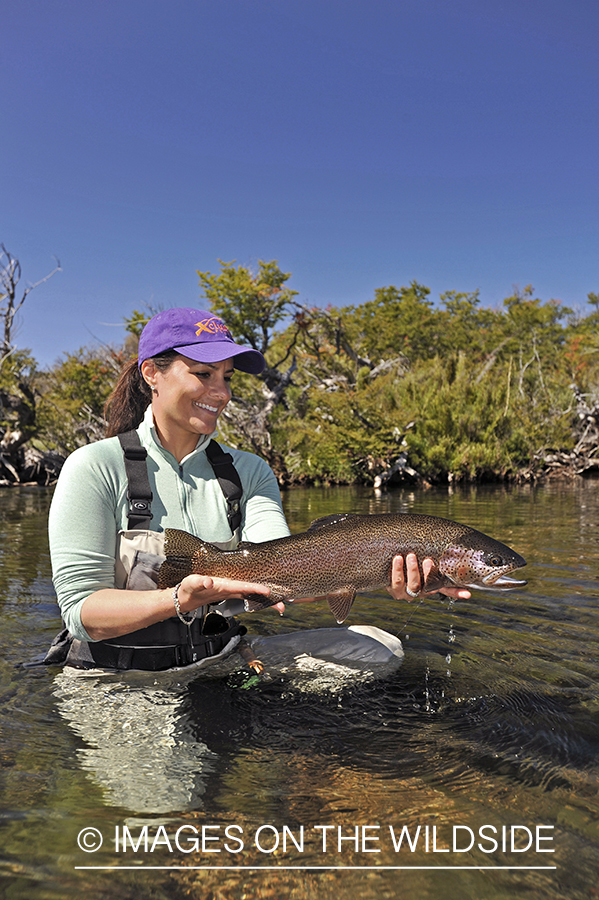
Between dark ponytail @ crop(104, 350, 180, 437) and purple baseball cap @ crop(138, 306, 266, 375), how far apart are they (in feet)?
0.92

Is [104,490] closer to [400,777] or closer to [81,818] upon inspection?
[81,818]

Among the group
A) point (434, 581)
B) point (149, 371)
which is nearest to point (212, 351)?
point (149, 371)

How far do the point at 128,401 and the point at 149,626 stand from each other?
1375 mm

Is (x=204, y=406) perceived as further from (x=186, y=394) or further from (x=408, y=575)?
(x=408, y=575)

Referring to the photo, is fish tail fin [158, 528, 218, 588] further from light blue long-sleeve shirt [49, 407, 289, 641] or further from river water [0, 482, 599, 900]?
river water [0, 482, 599, 900]

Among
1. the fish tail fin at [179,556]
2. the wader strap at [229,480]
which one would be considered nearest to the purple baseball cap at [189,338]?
the wader strap at [229,480]

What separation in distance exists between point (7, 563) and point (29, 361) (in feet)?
69.1

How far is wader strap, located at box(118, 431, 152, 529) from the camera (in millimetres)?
3473

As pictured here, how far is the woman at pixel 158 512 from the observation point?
3.18 m

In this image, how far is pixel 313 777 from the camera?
2.96 meters

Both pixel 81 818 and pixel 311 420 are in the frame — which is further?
pixel 311 420

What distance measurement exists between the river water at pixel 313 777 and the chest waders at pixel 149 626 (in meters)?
0.15

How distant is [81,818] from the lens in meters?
2.60

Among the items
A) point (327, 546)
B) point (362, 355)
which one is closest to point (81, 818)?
point (327, 546)
